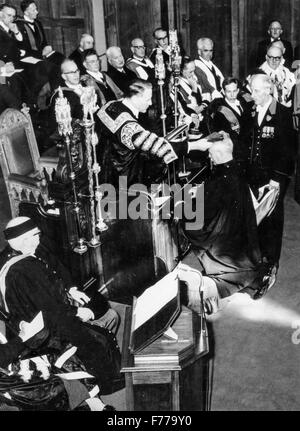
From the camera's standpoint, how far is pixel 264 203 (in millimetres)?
5340

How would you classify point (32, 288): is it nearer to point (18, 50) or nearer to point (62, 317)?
point (62, 317)

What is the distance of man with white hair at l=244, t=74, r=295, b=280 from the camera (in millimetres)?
5598

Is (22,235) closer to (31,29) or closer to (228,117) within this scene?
(228,117)

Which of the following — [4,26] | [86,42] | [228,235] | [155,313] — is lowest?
[228,235]

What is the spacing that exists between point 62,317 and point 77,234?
4.43ft

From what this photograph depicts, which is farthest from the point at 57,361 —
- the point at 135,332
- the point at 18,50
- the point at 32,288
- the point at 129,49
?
the point at 129,49

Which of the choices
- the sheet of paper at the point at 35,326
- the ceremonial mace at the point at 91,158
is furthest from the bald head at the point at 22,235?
the ceremonial mace at the point at 91,158

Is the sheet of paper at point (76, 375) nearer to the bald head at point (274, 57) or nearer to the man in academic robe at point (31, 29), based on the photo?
the man in academic robe at point (31, 29)

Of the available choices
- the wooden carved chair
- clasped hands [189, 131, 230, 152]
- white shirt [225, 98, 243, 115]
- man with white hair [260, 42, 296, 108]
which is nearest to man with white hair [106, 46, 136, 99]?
white shirt [225, 98, 243, 115]

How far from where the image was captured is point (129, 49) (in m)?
10.2

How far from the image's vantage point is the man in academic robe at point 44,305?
10.8ft

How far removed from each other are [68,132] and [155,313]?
1.99 metres

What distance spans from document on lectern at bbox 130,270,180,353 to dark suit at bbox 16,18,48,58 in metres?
6.09

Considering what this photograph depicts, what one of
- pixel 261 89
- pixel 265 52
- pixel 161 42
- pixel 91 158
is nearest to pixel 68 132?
pixel 91 158
